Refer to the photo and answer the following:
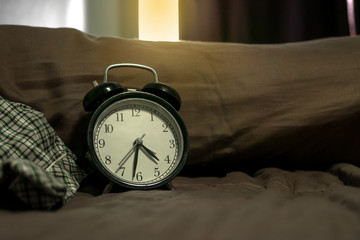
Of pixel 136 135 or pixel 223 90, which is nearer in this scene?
pixel 136 135

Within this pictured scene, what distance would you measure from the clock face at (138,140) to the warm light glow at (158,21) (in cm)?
99

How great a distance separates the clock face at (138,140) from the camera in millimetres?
946

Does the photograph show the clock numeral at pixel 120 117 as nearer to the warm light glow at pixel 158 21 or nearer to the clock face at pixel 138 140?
the clock face at pixel 138 140

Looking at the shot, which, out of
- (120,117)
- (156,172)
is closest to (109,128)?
(120,117)

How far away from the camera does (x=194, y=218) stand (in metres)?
0.57

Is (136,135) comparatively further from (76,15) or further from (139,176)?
(76,15)

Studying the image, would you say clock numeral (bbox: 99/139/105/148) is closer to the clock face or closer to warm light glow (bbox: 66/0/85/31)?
the clock face

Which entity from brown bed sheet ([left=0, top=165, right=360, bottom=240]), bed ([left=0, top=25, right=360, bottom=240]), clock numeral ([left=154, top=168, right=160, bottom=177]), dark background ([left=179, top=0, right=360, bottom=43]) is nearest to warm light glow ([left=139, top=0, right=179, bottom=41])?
dark background ([left=179, top=0, right=360, bottom=43])

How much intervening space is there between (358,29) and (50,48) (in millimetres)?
1788

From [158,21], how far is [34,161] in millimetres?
1254

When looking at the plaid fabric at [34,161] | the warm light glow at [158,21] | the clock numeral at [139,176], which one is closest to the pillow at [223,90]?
the plaid fabric at [34,161]

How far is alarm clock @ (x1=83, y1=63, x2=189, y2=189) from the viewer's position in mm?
945

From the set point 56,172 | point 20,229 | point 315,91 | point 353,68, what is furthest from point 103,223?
point 353,68

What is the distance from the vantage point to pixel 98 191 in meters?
0.98
